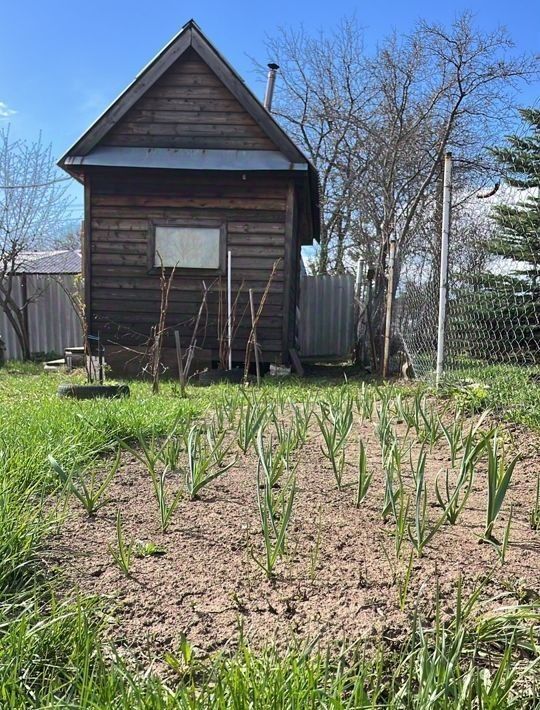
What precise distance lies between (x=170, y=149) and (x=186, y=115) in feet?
1.87

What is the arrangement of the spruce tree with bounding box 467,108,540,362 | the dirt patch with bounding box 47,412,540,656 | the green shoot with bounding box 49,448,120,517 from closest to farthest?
the dirt patch with bounding box 47,412,540,656 < the green shoot with bounding box 49,448,120,517 < the spruce tree with bounding box 467,108,540,362

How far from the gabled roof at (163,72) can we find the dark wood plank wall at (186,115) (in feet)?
0.47

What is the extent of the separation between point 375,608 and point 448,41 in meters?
13.4

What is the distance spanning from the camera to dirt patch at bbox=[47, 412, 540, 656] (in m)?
1.21

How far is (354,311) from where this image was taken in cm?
1108

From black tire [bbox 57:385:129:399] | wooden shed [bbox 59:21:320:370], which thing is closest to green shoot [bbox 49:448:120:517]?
black tire [bbox 57:385:129:399]

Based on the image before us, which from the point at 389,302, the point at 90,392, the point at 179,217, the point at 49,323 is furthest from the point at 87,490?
the point at 49,323

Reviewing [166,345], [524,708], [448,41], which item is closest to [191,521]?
[524,708]

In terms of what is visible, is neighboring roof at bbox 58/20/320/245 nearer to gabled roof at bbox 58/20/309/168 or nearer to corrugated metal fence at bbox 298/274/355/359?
gabled roof at bbox 58/20/309/168

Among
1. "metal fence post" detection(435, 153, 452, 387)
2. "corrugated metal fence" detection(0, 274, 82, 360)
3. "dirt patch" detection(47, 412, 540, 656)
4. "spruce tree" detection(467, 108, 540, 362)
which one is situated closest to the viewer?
"dirt patch" detection(47, 412, 540, 656)

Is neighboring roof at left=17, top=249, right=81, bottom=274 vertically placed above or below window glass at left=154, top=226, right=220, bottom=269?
above

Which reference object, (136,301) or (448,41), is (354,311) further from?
(448,41)

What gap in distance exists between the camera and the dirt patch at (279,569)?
47.8 inches

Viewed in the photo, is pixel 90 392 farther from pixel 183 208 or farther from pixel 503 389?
pixel 183 208
